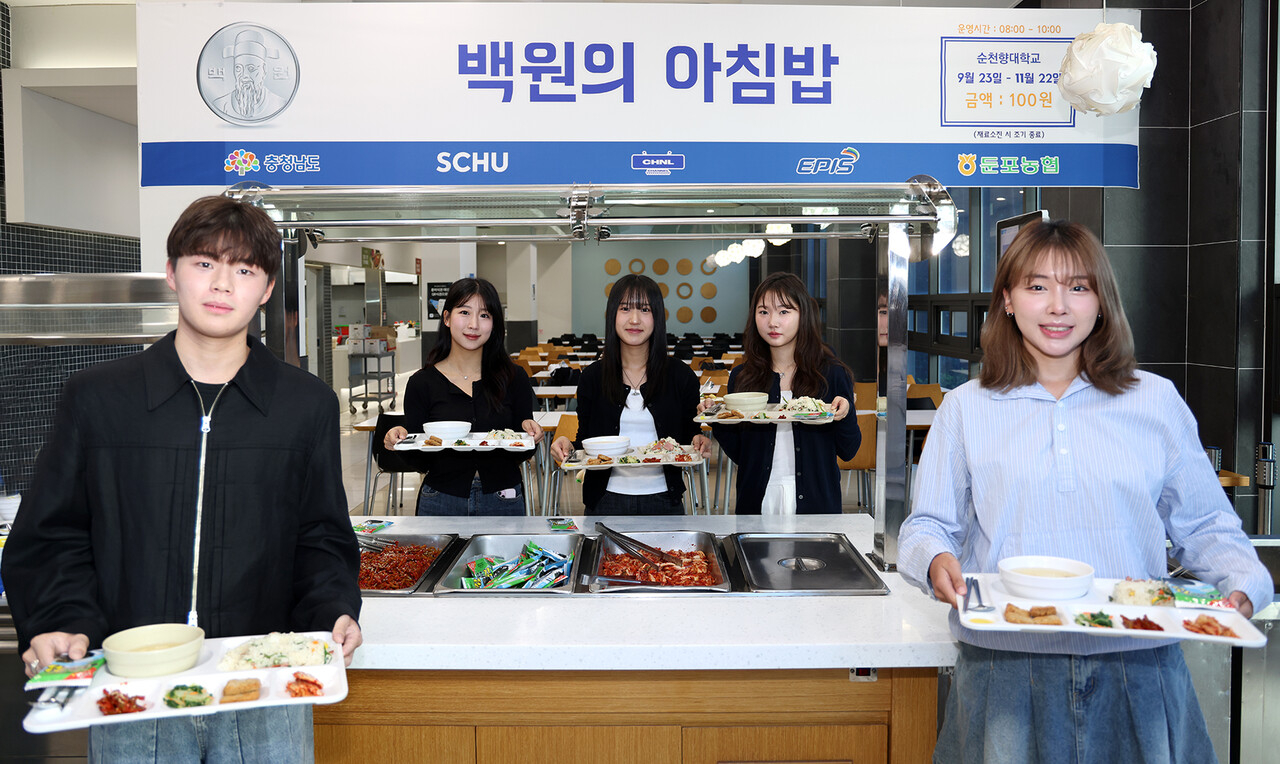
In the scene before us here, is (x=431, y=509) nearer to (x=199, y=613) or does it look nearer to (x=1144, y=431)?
(x=199, y=613)

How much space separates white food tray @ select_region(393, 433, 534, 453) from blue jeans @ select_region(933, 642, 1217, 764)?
4.85ft

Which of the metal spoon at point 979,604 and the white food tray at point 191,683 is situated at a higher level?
the metal spoon at point 979,604

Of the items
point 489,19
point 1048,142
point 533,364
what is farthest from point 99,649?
point 533,364

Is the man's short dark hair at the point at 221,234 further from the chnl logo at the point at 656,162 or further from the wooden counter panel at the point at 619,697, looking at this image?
the chnl logo at the point at 656,162

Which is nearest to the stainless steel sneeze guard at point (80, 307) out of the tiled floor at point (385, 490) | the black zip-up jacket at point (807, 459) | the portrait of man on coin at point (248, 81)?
the black zip-up jacket at point (807, 459)

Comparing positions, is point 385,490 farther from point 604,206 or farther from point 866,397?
point 604,206

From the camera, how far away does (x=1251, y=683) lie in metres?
1.96

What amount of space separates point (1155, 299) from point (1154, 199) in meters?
0.51

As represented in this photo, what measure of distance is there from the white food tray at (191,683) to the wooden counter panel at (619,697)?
50 centimetres

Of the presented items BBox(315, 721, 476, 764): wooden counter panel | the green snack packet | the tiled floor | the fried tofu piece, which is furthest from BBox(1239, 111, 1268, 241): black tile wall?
the fried tofu piece

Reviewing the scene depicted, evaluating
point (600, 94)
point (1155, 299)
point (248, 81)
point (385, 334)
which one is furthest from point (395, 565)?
point (385, 334)

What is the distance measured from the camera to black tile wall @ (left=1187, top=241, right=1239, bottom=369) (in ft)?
13.5

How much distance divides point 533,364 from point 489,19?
6.41m

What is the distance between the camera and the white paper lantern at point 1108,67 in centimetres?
228
